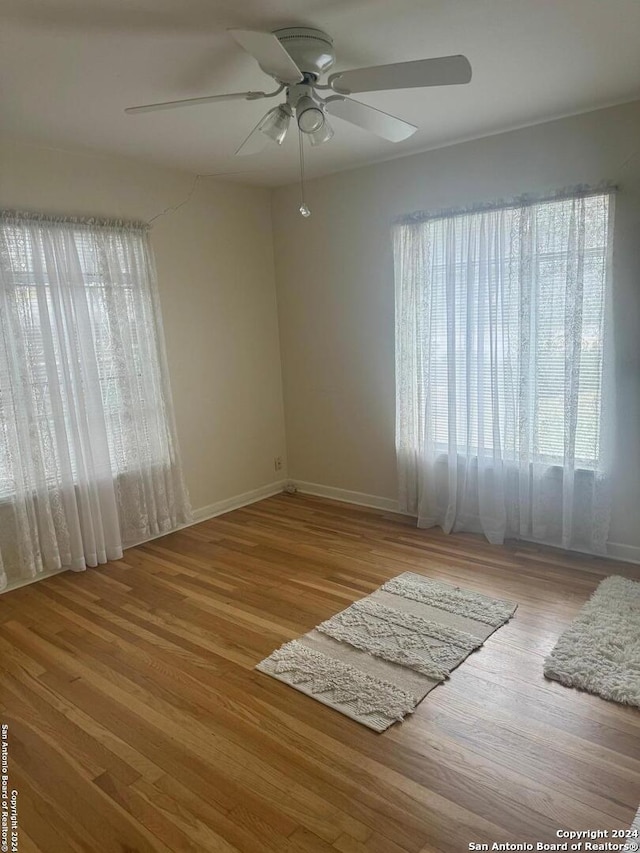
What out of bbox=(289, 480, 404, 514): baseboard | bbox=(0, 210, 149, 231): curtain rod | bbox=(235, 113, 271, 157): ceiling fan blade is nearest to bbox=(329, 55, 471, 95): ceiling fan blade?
bbox=(235, 113, 271, 157): ceiling fan blade

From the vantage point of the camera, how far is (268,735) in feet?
6.77

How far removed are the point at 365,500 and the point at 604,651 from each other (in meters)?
2.38

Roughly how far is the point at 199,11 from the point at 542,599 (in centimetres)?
303

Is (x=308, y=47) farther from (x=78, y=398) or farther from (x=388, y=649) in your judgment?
(x=388, y=649)

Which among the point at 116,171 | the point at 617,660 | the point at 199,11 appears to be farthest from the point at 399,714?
the point at 116,171

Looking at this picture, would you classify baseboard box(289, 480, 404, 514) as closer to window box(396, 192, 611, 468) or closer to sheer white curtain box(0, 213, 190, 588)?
window box(396, 192, 611, 468)

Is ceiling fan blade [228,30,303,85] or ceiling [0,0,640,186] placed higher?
ceiling [0,0,640,186]

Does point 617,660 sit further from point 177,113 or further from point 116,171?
point 116,171

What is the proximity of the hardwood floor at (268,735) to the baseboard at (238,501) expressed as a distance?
110cm

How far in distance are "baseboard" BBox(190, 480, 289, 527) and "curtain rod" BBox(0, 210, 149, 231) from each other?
7.02ft

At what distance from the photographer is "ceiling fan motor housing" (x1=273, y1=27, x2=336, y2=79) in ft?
6.89

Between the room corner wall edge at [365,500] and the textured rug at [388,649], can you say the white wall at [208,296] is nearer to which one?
the room corner wall edge at [365,500]

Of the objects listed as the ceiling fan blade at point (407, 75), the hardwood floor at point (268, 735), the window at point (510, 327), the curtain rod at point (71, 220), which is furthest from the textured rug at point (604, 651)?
the curtain rod at point (71, 220)

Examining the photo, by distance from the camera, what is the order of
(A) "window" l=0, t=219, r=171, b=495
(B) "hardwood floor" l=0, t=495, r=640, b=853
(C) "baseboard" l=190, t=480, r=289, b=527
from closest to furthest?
1. (B) "hardwood floor" l=0, t=495, r=640, b=853
2. (A) "window" l=0, t=219, r=171, b=495
3. (C) "baseboard" l=190, t=480, r=289, b=527
